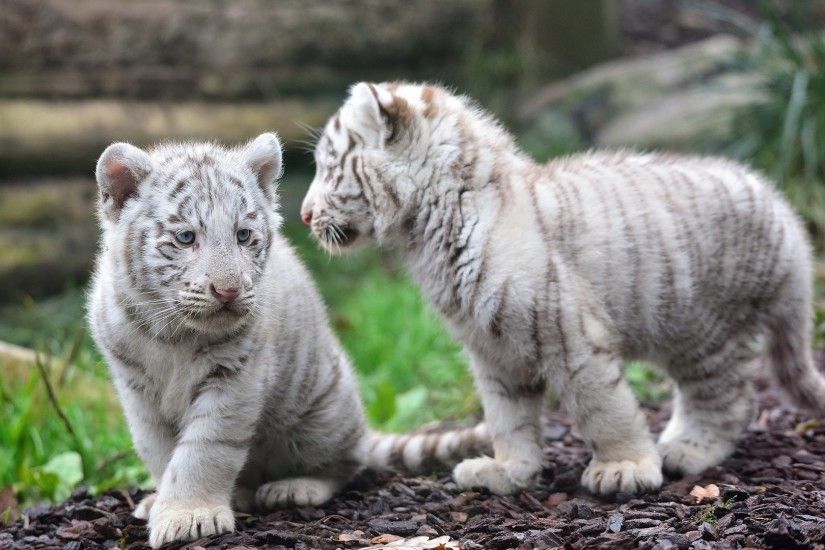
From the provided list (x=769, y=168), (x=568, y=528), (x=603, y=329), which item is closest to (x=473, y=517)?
(x=568, y=528)

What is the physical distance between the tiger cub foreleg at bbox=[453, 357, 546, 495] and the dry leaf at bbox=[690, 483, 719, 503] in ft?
2.27

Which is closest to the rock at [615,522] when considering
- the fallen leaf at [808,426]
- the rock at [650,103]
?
the fallen leaf at [808,426]

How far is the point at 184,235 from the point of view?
3.89 metres

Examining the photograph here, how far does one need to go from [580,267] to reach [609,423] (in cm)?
65

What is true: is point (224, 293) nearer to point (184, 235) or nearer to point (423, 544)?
point (184, 235)

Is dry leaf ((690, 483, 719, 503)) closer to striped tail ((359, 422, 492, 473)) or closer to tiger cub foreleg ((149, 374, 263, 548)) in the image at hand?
striped tail ((359, 422, 492, 473))

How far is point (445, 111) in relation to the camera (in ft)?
15.0

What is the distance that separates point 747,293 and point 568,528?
5.13ft

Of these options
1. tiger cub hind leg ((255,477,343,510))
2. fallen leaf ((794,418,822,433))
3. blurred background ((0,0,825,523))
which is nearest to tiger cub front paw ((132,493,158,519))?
tiger cub hind leg ((255,477,343,510))

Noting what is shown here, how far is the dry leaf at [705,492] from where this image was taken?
4062 millimetres

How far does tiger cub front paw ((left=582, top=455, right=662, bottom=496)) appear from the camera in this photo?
4172mm

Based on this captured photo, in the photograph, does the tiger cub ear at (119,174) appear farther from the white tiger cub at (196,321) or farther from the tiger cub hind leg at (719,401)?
the tiger cub hind leg at (719,401)

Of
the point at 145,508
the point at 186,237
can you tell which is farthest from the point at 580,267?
the point at 145,508

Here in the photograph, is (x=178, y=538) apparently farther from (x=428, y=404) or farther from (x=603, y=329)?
(x=428, y=404)
